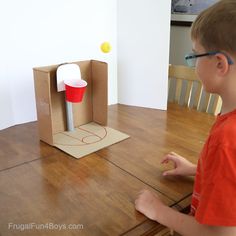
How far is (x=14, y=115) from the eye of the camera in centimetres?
128

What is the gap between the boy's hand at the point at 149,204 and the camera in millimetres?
701

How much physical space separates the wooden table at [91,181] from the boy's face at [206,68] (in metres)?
0.32

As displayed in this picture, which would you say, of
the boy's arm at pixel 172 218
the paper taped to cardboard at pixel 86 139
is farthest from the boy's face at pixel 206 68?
the paper taped to cardboard at pixel 86 139

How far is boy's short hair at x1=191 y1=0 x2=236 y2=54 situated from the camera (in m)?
0.56

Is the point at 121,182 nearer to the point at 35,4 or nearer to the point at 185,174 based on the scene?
the point at 185,174

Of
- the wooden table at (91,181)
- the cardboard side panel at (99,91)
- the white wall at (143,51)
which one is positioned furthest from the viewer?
the white wall at (143,51)

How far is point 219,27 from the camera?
22.5 inches

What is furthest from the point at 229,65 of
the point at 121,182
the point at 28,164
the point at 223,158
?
the point at 28,164

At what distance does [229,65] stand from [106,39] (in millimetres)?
979

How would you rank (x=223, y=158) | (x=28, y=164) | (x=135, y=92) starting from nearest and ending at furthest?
1. (x=223, y=158)
2. (x=28, y=164)
3. (x=135, y=92)

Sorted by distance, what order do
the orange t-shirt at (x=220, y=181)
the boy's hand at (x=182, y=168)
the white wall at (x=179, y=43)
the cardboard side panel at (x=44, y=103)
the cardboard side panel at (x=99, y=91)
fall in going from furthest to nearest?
the white wall at (x=179, y=43) → the cardboard side panel at (x=99, y=91) → the cardboard side panel at (x=44, y=103) → the boy's hand at (x=182, y=168) → the orange t-shirt at (x=220, y=181)

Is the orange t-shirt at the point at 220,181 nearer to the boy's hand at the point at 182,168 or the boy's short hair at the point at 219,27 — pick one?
the boy's short hair at the point at 219,27

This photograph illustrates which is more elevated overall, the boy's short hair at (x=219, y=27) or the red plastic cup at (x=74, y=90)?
the boy's short hair at (x=219, y=27)

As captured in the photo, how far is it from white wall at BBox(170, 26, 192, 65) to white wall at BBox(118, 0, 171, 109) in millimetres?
706
